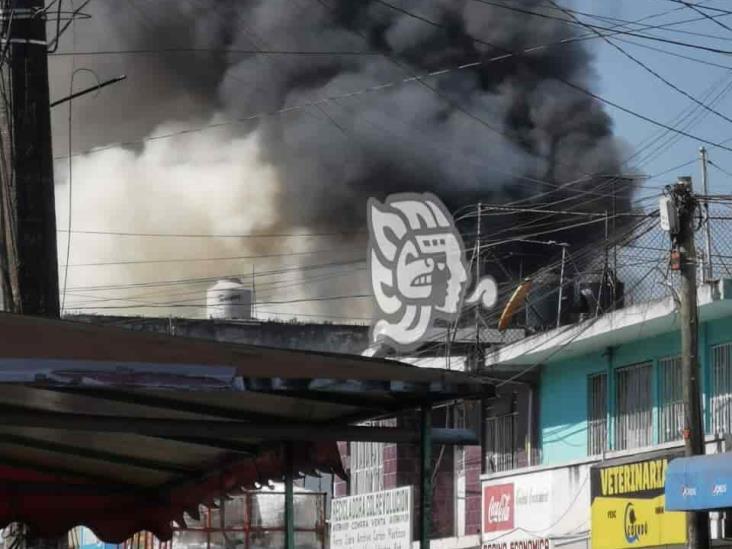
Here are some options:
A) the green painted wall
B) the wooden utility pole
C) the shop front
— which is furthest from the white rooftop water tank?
the wooden utility pole

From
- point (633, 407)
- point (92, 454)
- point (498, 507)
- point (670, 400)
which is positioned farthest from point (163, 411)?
point (498, 507)

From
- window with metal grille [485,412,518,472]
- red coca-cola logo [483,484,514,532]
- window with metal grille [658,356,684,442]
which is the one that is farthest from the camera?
window with metal grille [485,412,518,472]

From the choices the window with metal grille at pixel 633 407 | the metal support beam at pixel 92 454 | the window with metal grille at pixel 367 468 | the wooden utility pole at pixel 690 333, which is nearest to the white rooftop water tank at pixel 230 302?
the window with metal grille at pixel 367 468

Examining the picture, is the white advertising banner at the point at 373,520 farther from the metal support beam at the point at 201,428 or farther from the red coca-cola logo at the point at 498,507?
the metal support beam at the point at 201,428

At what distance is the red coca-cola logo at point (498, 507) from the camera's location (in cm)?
2792

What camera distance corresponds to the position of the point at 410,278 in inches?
1106

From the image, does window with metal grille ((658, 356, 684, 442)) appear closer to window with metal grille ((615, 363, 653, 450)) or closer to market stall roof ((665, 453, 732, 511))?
window with metal grille ((615, 363, 653, 450))

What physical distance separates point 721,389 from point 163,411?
55.7ft

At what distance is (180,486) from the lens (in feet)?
29.8

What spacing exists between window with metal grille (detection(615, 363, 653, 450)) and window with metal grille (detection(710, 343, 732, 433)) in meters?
1.63

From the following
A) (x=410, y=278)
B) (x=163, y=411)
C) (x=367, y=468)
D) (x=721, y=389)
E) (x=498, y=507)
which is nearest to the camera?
(x=163, y=411)

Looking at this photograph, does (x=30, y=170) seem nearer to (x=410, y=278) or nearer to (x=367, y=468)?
(x=410, y=278)

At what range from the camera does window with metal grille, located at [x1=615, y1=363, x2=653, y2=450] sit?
24.7m

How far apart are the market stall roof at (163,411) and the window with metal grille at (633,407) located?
53.4ft
